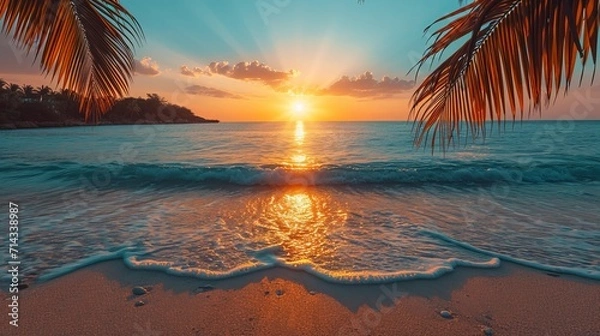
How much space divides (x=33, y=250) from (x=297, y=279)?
4.33m

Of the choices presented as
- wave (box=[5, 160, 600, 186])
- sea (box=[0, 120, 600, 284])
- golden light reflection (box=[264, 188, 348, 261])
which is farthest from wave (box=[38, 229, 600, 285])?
wave (box=[5, 160, 600, 186])

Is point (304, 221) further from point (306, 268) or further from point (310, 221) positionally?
point (306, 268)

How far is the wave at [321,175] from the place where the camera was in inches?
469

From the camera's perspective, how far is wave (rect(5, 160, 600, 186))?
11906 mm

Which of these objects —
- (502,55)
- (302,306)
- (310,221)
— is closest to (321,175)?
(310,221)

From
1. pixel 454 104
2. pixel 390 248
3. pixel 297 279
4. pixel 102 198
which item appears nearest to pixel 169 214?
pixel 102 198

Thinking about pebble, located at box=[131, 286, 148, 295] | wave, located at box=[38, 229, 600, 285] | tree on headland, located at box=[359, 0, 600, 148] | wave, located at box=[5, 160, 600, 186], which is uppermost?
tree on headland, located at box=[359, 0, 600, 148]

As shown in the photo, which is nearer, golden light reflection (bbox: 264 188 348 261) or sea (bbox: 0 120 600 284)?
sea (bbox: 0 120 600 284)

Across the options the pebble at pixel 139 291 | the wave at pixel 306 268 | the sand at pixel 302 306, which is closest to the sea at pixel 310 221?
the wave at pixel 306 268

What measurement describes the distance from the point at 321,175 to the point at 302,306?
9.35 metres

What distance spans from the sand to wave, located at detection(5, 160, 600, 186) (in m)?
7.74

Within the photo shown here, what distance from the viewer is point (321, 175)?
12.6 metres

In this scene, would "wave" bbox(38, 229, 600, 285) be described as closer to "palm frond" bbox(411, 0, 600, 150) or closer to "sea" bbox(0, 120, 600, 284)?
"sea" bbox(0, 120, 600, 284)

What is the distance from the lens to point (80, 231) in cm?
579
